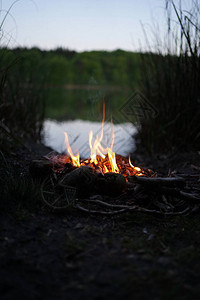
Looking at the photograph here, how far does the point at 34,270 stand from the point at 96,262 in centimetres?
34

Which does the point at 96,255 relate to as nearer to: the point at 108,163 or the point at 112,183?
the point at 112,183

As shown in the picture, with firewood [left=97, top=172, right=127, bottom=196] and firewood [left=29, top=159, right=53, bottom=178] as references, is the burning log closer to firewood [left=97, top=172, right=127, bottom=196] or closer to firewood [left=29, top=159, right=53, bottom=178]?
firewood [left=97, top=172, right=127, bottom=196]

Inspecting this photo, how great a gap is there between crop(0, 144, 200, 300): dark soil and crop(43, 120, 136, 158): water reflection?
247cm

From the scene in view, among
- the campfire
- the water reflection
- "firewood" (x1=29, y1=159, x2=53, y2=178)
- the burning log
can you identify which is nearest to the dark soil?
the campfire

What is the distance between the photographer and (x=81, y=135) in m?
7.91

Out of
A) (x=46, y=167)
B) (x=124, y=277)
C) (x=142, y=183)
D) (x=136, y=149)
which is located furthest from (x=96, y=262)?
(x=136, y=149)

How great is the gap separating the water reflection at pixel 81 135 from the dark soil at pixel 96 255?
97.2 inches

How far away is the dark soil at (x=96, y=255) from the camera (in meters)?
1.40

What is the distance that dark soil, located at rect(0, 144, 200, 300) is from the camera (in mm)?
1401

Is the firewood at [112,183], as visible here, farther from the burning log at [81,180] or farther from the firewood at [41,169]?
the firewood at [41,169]

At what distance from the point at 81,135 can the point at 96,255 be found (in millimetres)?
6265

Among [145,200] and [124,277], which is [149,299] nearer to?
[124,277]

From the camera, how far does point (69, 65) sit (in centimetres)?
3381

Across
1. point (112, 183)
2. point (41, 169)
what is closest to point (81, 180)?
point (112, 183)
